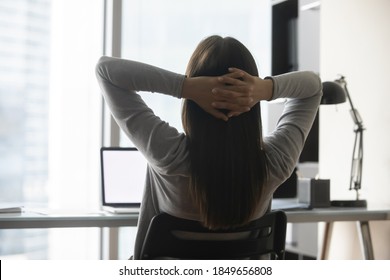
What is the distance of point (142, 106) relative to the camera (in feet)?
3.45

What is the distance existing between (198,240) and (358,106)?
1.48m

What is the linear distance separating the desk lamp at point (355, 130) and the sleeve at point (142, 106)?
40.3 inches

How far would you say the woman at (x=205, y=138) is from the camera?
1.04m

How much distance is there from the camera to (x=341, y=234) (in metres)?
2.43

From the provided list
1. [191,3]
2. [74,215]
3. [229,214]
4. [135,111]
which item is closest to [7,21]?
[191,3]

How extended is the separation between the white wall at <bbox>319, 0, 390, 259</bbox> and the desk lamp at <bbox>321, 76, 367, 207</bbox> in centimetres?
6

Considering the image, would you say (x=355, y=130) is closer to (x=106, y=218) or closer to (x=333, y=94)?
(x=333, y=94)

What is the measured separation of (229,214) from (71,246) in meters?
1.56

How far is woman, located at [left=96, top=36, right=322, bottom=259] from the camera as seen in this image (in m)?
1.04

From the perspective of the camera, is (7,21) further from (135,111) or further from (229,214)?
(229,214)

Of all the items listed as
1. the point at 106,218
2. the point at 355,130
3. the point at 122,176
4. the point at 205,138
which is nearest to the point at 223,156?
the point at 205,138

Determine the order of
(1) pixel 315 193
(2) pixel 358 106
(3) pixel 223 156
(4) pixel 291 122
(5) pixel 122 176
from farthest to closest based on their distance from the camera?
1. (2) pixel 358 106
2. (1) pixel 315 193
3. (5) pixel 122 176
4. (4) pixel 291 122
5. (3) pixel 223 156

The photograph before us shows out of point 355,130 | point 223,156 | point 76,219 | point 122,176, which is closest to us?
point 223,156

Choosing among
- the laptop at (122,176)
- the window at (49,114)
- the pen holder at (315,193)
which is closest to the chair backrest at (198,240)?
the laptop at (122,176)
